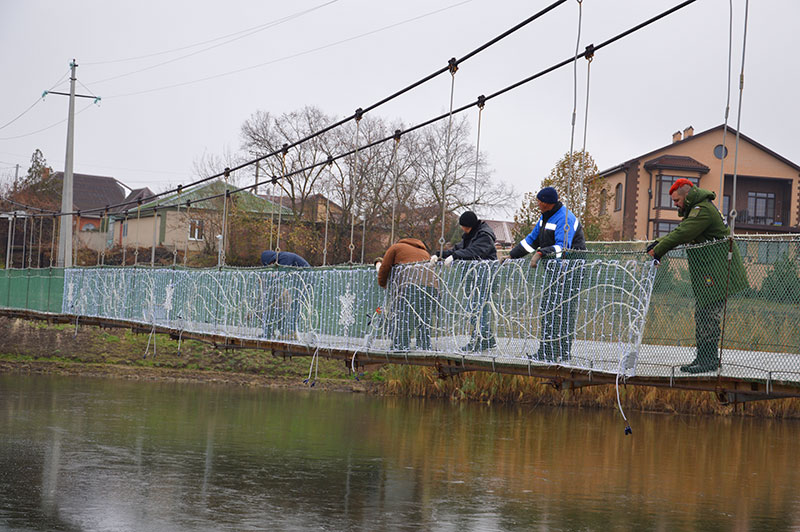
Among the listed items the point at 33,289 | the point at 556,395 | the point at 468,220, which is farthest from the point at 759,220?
the point at 468,220

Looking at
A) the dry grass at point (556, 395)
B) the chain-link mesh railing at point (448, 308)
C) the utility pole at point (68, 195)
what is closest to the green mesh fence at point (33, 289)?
the utility pole at point (68, 195)

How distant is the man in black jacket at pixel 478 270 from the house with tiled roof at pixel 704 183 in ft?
99.9

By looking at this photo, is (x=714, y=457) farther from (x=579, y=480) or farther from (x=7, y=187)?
(x=7, y=187)

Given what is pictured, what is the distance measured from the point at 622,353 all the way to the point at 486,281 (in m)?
1.61

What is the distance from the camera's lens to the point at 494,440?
19.2 meters

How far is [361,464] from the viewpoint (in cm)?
1641

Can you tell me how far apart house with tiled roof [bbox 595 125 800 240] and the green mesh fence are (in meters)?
23.2

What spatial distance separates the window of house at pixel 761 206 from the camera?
4169 cm

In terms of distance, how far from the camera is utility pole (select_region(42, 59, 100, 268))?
74.1 feet

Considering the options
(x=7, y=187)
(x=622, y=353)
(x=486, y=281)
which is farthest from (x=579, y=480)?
(x=7, y=187)

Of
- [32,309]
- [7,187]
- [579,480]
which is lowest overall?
[579,480]

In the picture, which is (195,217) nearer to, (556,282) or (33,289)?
(33,289)

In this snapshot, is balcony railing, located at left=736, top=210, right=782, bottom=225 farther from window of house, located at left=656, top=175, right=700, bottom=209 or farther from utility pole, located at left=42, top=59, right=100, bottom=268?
utility pole, located at left=42, top=59, right=100, bottom=268

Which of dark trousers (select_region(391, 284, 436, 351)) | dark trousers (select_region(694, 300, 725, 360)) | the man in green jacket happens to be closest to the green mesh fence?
dark trousers (select_region(391, 284, 436, 351))
